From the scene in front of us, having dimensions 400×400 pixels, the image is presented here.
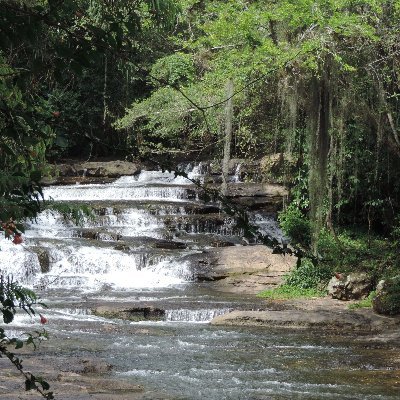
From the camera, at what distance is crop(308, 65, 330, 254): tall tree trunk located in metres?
14.4

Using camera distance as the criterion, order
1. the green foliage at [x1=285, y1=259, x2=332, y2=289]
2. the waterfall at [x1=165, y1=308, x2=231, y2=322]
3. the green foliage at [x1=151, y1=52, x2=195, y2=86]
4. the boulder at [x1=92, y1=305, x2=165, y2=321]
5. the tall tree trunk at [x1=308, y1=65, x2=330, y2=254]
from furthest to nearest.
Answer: the green foliage at [x1=151, y1=52, x2=195, y2=86] → the green foliage at [x1=285, y1=259, x2=332, y2=289] → the tall tree trunk at [x1=308, y1=65, x2=330, y2=254] → the waterfall at [x1=165, y1=308, x2=231, y2=322] → the boulder at [x1=92, y1=305, x2=165, y2=321]

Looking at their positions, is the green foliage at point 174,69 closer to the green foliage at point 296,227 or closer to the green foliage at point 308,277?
the green foliage at point 296,227

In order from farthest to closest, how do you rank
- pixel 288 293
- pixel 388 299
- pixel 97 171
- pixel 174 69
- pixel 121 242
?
pixel 97 171
pixel 174 69
pixel 121 242
pixel 288 293
pixel 388 299

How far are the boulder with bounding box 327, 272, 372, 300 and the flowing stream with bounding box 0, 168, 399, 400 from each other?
1653mm

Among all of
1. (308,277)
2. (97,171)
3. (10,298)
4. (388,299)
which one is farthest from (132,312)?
(97,171)

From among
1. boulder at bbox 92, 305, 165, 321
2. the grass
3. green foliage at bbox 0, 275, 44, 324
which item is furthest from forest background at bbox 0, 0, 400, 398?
green foliage at bbox 0, 275, 44, 324

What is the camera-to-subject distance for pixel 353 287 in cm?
1407

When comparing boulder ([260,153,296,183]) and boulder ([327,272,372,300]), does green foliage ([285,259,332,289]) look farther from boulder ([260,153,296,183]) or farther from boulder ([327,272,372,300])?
boulder ([260,153,296,183])

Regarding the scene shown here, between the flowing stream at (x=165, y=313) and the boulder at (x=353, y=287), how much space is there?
1653 mm

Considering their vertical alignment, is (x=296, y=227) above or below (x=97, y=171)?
below

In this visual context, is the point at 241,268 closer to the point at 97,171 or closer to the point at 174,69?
the point at 174,69

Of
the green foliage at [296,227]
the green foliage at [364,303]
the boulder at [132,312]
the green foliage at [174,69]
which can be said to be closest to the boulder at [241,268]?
the green foliage at [296,227]

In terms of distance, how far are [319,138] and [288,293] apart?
3.17m

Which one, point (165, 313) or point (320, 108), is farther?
point (320, 108)
